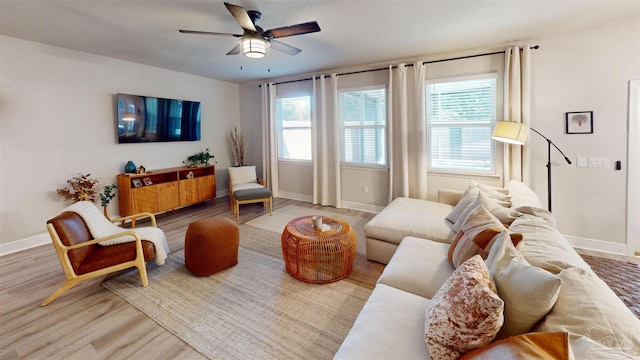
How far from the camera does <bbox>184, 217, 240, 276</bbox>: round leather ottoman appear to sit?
2.79 meters

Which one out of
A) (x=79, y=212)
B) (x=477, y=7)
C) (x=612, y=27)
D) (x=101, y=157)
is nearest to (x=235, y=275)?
(x=79, y=212)

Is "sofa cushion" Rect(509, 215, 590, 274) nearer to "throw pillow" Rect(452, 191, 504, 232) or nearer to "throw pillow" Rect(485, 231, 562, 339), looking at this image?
"throw pillow" Rect(485, 231, 562, 339)

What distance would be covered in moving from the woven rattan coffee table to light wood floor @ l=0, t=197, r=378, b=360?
114 cm

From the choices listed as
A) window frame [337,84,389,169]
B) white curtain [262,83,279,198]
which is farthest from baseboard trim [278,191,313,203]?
window frame [337,84,389,169]

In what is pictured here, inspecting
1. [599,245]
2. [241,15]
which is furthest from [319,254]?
[599,245]

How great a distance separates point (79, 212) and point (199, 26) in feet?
7.43

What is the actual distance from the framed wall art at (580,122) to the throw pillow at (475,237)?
2.40 metres

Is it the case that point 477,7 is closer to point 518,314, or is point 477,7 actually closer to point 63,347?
point 518,314

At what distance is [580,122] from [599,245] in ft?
5.03

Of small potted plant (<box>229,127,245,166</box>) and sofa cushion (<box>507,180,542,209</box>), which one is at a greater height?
small potted plant (<box>229,127,245,166</box>)

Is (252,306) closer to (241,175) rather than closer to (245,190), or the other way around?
(245,190)

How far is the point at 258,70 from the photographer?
5.14m

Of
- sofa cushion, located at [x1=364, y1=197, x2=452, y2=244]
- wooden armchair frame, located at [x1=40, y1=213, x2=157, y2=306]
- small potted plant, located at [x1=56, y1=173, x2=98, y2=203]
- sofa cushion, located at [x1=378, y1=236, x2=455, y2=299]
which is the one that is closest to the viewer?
sofa cushion, located at [x1=378, y1=236, x2=455, y2=299]

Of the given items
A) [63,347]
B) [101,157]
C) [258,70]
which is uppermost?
[258,70]
